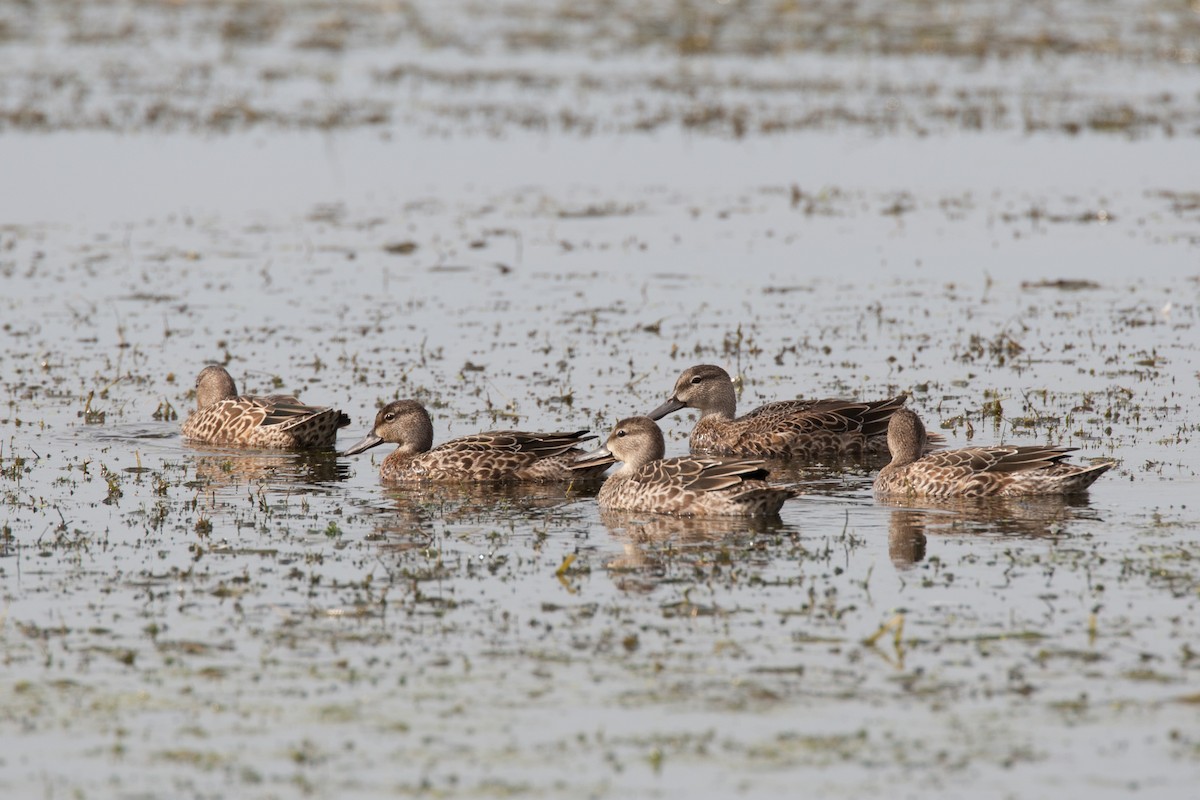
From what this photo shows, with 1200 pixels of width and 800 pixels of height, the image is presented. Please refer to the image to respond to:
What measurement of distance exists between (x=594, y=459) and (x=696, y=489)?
4.49 ft

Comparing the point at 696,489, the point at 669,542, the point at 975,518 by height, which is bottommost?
the point at 669,542

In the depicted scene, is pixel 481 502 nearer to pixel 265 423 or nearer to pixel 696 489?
pixel 696 489

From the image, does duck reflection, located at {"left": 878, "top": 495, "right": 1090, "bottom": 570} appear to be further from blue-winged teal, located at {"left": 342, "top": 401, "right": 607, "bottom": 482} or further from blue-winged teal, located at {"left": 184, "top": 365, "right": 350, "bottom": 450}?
blue-winged teal, located at {"left": 184, "top": 365, "right": 350, "bottom": 450}

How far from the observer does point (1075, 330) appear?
60.5 feet

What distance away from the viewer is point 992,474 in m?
12.7

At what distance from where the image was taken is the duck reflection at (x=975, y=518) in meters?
11.5

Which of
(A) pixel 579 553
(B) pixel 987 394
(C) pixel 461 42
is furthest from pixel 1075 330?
(C) pixel 461 42

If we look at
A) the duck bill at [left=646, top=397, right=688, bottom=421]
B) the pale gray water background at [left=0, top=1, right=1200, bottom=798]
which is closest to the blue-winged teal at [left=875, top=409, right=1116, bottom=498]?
the pale gray water background at [left=0, top=1, right=1200, bottom=798]

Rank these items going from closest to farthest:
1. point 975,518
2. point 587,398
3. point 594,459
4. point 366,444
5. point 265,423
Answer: point 975,518 → point 594,459 → point 366,444 → point 265,423 → point 587,398

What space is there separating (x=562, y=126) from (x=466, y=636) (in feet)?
74.2

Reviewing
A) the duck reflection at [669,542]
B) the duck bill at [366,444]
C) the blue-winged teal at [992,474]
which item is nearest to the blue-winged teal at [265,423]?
the duck bill at [366,444]

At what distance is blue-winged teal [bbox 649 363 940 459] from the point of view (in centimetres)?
1455

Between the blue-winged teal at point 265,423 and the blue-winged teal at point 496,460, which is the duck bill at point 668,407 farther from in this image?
the blue-winged teal at point 265,423

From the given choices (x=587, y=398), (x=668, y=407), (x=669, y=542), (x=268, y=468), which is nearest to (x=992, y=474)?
(x=669, y=542)
